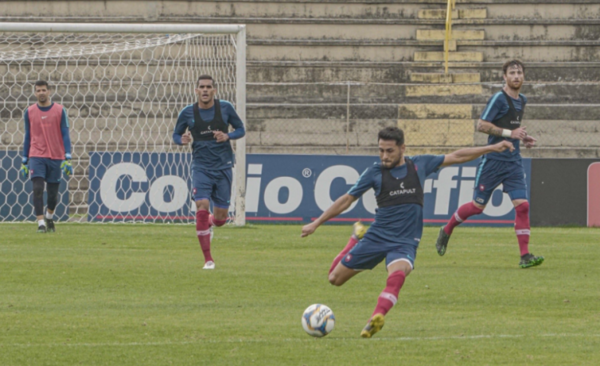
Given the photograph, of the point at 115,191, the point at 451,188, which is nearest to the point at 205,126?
the point at 115,191

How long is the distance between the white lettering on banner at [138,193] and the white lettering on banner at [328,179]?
2497 mm

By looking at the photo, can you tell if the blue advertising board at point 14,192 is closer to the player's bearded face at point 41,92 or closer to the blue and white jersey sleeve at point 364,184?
the player's bearded face at point 41,92

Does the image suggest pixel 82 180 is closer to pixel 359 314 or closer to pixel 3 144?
pixel 3 144

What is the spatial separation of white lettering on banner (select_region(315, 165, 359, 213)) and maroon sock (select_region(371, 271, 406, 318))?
1066 cm

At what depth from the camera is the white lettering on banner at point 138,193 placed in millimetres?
17625

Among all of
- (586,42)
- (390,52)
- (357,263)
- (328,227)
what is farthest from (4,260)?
(586,42)

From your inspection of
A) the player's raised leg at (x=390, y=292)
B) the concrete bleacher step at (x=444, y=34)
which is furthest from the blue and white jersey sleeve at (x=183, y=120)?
the concrete bleacher step at (x=444, y=34)

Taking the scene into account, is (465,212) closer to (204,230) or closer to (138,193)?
(204,230)

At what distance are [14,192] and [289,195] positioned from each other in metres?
5.17

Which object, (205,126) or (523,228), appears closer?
(523,228)

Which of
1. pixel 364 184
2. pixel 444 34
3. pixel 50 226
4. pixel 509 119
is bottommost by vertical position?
pixel 50 226

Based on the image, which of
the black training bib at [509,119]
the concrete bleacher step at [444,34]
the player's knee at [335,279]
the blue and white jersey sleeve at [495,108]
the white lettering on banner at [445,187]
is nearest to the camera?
the player's knee at [335,279]

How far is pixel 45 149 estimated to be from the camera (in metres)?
14.7

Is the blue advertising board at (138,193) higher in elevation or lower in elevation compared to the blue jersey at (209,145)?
lower
